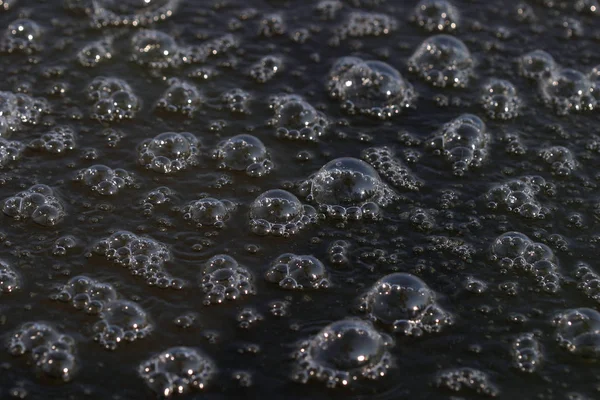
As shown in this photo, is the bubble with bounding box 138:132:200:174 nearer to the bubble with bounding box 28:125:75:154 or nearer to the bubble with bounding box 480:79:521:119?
the bubble with bounding box 28:125:75:154

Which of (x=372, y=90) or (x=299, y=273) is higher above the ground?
(x=372, y=90)

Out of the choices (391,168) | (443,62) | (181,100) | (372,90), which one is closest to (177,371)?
(391,168)

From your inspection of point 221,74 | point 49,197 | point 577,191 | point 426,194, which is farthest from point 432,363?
point 221,74

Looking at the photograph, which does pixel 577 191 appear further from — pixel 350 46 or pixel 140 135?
pixel 140 135

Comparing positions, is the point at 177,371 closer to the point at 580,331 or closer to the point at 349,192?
the point at 349,192

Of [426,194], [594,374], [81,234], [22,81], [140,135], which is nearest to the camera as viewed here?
[594,374]

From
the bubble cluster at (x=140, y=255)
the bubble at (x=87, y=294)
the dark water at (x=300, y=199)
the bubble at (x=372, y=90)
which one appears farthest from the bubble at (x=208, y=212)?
the bubble at (x=372, y=90)

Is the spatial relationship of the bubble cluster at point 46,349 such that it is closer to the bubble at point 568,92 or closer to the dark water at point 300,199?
the dark water at point 300,199

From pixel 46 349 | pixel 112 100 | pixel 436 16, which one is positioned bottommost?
pixel 46 349
